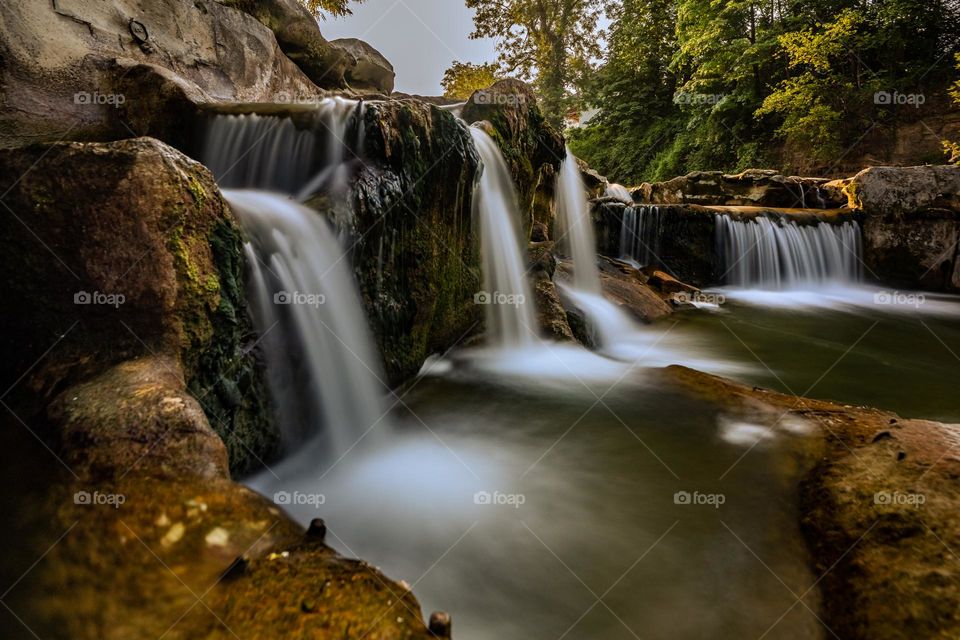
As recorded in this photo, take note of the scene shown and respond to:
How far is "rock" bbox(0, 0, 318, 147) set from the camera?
516cm

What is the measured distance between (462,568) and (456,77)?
93.8ft

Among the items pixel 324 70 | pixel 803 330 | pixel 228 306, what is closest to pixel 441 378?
pixel 228 306

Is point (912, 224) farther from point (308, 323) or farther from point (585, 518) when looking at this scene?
point (308, 323)

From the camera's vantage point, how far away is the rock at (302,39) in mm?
11266

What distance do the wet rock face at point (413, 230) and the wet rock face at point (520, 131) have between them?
1761mm

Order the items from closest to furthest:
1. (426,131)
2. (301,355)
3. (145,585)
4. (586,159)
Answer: (145,585), (301,355), (426,131), (586,159)

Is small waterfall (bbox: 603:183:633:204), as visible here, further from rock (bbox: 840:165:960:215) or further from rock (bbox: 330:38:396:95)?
rock (bbox: 330:38:396:95)

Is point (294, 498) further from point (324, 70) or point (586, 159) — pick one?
point (586, 159)

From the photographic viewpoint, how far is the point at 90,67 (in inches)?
247

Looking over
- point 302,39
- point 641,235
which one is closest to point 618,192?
point 641,235

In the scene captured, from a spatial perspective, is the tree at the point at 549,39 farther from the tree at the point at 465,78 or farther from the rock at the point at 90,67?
the rock at the point at 90,67

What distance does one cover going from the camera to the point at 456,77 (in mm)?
25891

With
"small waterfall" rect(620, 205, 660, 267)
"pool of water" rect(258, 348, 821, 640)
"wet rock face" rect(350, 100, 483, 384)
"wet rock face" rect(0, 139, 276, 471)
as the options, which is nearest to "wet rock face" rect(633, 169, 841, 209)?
"small waterfall" rect(620, 205, 660, 267)

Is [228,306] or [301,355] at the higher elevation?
[228,306]
